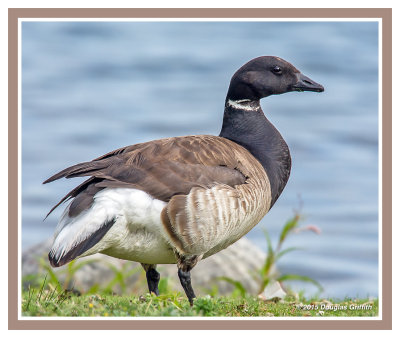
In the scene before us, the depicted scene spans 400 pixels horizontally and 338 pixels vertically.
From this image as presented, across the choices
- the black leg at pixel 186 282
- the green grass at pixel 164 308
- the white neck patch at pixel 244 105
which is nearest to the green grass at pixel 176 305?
the green grass at pixel 164 308

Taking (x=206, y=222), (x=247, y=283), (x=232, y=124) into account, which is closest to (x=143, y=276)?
(x=247, y=283)

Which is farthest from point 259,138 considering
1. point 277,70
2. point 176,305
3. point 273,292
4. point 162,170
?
point 176,305

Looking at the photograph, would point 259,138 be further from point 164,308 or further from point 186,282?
point 164,308

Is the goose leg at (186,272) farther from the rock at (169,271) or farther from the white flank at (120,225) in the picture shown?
the rock at (169,271)

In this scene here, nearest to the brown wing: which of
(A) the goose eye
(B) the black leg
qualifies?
(B) the black leg

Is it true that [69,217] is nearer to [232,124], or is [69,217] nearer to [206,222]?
[206,222]

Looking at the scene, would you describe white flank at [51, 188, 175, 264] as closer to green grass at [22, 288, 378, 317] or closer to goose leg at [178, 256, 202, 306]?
goose leg at [178, 256, 202, 306]

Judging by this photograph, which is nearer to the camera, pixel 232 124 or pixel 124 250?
pixel 124 250
